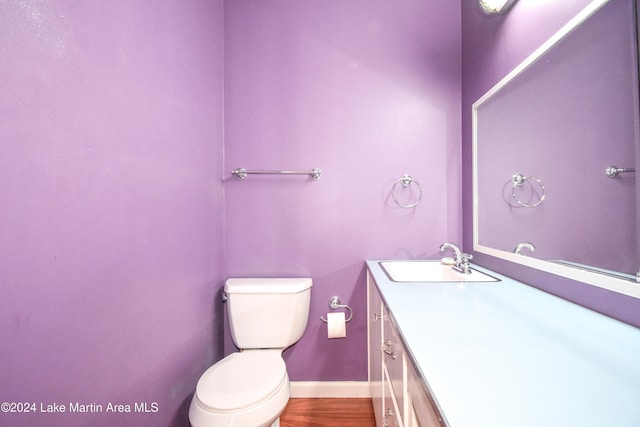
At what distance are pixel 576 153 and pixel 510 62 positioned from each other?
57cm

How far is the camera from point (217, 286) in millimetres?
1390

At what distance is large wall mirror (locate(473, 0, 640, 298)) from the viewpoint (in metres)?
0.62

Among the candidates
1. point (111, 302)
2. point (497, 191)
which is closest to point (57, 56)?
point (111, 302)

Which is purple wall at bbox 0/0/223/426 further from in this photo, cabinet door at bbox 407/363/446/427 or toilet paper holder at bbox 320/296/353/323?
cabinet door at bbox 407/363/446/427

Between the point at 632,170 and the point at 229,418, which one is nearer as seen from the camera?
the point at 632,170

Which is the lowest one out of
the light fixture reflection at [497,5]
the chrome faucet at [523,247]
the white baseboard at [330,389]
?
the white baseboard at [330,389]

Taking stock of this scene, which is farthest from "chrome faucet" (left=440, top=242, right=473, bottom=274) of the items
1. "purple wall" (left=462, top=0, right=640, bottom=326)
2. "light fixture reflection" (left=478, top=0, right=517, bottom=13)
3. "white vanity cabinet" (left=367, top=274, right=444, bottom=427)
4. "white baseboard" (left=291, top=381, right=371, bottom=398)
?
"light fixture reflection" (left=478, top=0, right=517, bottom=13)

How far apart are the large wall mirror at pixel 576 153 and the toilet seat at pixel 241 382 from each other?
3.82 feet

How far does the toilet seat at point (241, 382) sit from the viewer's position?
2.76ft

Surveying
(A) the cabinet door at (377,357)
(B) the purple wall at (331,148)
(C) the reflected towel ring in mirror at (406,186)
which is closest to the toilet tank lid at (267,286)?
(B) the purple wall at (331,148)

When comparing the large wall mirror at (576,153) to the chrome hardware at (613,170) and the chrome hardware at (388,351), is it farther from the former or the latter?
the chrome hardware at (388,351)

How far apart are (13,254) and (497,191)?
1743 millimetres

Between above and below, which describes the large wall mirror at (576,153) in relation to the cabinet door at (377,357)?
above

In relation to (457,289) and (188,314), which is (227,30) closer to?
(188,314)
